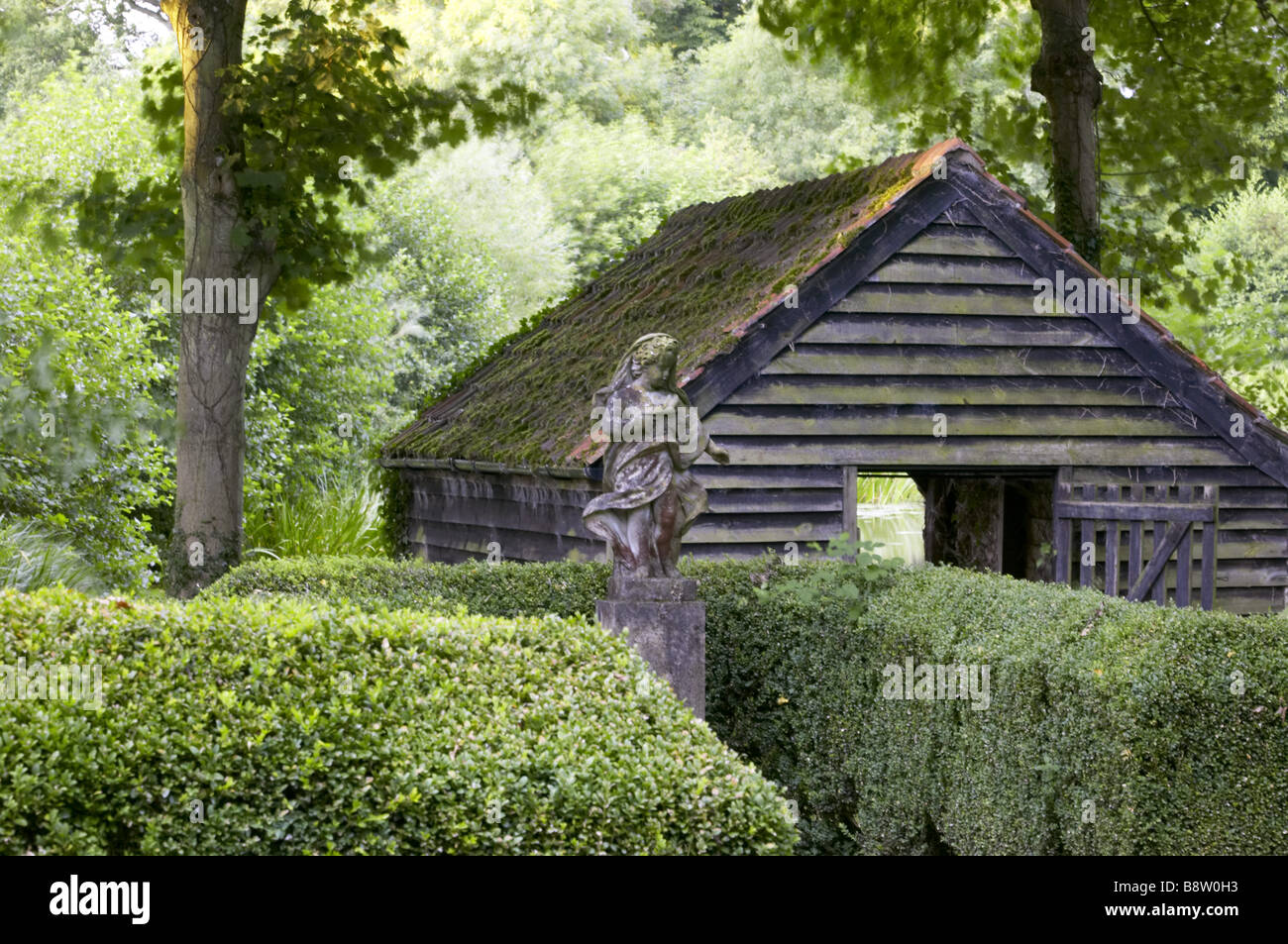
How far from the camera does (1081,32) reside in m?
16.2

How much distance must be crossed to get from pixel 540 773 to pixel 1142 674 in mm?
3062

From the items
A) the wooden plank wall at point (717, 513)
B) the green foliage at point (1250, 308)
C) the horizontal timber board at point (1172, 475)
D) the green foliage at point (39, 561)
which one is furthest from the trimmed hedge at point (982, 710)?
the green foliage at point (1250, 308)

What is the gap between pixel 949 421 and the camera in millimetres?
12914

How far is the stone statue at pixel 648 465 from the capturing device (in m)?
8.98

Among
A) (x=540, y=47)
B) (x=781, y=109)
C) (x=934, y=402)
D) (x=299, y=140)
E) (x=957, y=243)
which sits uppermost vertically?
(x=540, y=47)

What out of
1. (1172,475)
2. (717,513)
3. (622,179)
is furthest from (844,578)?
(622,179)

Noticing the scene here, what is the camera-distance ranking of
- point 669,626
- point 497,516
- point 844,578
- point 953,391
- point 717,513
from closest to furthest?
point 669,626 < point 844,578 < point 717,513 < point 953,391 < point 497,516

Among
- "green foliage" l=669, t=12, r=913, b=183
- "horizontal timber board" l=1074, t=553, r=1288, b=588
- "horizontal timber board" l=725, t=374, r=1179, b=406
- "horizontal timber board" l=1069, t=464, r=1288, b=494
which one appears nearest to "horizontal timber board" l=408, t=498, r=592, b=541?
"horizontal timber board" l=725, t=374, r=1179, b=406

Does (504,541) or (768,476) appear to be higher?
(768,476)

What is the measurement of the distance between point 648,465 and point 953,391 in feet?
15.7

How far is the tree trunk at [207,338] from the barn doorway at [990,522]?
7198 millimetres

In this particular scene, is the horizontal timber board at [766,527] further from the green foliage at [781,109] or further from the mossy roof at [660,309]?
the green foliage at [781,109]

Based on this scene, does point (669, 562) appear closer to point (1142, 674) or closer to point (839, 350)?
point (1142, 674)

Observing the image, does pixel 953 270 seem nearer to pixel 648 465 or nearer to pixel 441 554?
pixel 648 465
